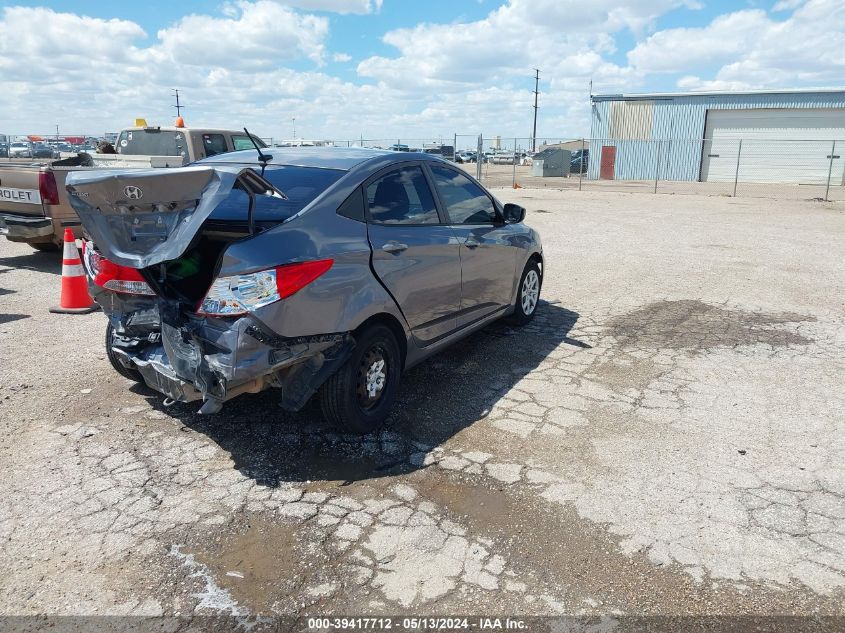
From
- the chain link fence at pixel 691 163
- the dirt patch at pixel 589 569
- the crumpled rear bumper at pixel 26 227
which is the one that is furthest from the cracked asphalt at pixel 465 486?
the chain link fence at pixel 691 163

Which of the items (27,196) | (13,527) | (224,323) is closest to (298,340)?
(224,323)

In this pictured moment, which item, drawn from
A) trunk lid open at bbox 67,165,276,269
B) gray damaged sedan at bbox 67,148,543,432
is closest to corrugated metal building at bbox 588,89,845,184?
gray damaged sedan at bbox 67,148,543,432

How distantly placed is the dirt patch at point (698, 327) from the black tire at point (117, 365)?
13.7ft

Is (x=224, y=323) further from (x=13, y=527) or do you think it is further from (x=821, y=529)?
(x=821, y=529)

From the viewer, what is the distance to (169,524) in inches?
125

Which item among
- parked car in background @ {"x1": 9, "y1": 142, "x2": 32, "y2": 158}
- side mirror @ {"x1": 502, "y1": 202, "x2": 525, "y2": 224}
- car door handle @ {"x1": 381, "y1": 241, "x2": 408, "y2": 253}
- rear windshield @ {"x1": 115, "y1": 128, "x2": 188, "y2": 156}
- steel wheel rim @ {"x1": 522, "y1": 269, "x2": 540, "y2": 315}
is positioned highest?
parked car in background @ {"x1": 9, "y1": 142, "x2": 32, "y2": 158}

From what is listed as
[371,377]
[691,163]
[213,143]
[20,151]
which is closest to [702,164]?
[691,163]

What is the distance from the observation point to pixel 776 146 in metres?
34.2

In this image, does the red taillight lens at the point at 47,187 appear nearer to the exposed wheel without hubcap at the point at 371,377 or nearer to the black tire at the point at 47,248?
the black tire at the point at 47,248

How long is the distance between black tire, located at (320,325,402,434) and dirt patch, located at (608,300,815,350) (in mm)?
2757

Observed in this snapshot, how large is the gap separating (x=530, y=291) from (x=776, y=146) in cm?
3420

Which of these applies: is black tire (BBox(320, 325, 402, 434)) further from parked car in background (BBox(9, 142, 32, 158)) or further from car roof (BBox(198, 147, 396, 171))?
parked car in background (BBox(9, 142, 32, 158))

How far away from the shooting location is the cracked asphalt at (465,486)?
2.73m

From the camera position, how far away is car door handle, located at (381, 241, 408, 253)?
401 centimetres
